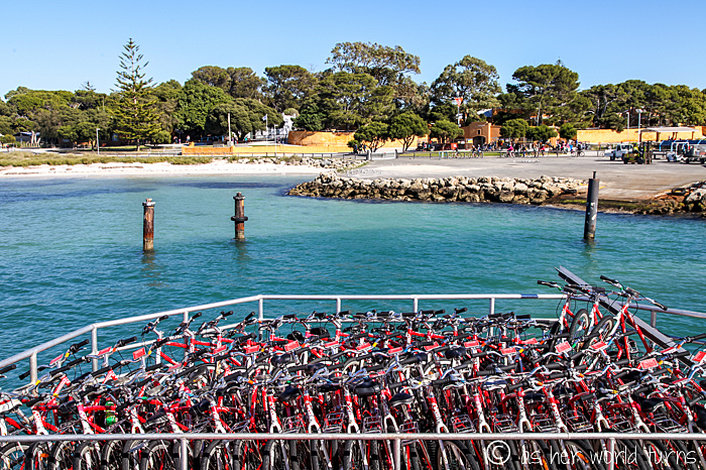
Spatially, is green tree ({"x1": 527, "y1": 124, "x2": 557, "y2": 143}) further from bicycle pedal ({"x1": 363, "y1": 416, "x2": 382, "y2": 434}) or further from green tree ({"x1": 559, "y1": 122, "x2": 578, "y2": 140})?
bicycle pedal ({"x1": 363, "y1": 416, "x2": 382, "y2": 434})

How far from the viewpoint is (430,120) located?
95.0 m

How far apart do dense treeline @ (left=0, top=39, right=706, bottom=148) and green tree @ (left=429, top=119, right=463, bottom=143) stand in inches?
5.4

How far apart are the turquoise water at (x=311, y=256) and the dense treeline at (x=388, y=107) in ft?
157

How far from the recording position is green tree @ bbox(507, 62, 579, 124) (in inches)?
3433

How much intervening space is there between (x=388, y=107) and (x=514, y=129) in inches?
822

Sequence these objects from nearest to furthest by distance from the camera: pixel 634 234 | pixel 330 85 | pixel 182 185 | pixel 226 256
A: pixel 226 256 → pixel 634 234 → pixel 182 185 → pixel 330 85

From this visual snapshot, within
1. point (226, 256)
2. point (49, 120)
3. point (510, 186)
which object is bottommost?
point (226, 256)

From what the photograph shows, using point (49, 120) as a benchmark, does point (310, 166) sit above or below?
below

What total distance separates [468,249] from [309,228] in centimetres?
877

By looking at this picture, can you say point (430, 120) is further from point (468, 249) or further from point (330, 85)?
point (468, 249)

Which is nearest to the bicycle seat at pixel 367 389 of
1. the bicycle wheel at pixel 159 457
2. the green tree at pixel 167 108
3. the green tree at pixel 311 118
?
the bicycle wheel at pixel 159 457

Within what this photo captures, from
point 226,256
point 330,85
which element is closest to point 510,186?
point 226,256

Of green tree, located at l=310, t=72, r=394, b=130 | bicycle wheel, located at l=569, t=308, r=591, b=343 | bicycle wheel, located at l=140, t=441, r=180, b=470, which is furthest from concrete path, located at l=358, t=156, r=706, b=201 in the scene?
bicycle wheel, located at l=140, t=441, r=180, b=470

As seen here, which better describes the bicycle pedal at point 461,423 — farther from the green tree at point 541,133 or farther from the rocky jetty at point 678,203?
the green tree at point 541,133
